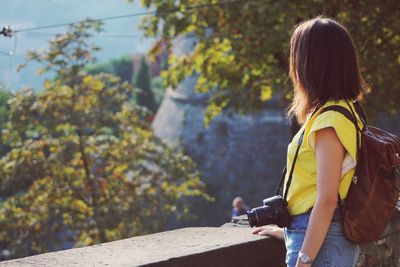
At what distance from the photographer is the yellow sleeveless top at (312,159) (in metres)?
2.51

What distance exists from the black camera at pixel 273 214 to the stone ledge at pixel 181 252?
32 cm

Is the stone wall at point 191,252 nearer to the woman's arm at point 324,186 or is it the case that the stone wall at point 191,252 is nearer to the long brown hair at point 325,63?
the woman's arm at point 324,186

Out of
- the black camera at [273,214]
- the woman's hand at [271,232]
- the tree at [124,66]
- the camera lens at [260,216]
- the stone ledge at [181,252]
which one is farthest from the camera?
the tree at [124,66]

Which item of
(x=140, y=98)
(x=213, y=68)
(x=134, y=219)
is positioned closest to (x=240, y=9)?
(x=213, y=68)

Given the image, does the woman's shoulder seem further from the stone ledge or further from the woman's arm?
the stone ledge

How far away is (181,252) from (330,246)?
2.32 ft

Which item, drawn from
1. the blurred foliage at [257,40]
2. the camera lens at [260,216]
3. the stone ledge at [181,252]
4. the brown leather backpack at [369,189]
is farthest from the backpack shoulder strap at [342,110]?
the blurred foliage at [257,40]

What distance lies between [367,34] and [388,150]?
8.07 m

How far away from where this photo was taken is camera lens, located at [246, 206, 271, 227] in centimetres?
281

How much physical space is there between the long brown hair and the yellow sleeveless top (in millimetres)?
42

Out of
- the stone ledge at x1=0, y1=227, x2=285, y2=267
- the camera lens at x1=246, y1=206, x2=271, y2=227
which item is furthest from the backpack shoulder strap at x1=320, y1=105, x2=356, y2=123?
the stone ledge at x1=0, y1=227, x2=285, y2=267

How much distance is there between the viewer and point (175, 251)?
3100mm

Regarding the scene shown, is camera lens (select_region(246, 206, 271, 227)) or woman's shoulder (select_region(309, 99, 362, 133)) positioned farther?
camera lens (select_region(246, 206, 271, 227))

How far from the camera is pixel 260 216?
2.85m
